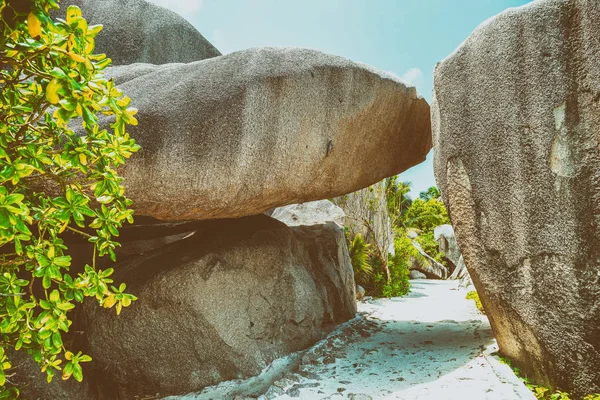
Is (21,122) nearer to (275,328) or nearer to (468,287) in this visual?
(275,328)

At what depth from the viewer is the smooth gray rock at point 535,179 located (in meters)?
3.06

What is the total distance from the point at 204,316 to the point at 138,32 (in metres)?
4.93

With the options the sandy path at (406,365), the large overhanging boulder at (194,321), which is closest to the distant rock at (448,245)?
the sandy path at (406,365)

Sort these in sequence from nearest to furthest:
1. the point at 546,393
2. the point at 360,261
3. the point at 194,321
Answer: the point at 546,393
the point at 194,321
the point at 360,261

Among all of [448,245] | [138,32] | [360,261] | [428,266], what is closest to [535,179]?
[138,32]

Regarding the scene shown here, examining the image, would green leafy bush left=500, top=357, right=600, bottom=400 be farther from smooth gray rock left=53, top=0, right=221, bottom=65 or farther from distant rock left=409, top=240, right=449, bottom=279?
distant rock left=409, top=240, right=449, bottom=279

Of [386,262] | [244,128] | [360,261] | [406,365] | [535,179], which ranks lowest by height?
[406,365]

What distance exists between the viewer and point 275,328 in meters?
5.00

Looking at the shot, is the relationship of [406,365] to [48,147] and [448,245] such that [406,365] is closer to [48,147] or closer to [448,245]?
[48,147]

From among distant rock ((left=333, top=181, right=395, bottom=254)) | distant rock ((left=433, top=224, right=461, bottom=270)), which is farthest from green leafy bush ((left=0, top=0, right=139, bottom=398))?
distant rock ((left=433, top=224, right=461, bottom=270))

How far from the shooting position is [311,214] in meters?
7.76

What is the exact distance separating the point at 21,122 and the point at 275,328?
3.82 metres

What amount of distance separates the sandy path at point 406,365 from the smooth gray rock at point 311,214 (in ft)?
6.55

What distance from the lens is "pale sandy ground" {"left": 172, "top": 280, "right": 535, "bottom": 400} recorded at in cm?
371
